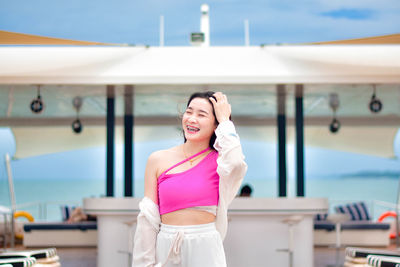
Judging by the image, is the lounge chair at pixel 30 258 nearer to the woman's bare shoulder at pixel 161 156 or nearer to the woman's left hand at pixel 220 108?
the woman's bare shoulder at pixel 161 156

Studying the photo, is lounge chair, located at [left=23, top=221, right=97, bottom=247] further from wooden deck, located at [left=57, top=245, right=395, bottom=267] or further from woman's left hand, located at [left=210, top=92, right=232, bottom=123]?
woman's left hand, located at [left=210, top=92, right=232, bottom=123]

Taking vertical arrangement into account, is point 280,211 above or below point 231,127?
below

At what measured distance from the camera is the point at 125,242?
20.6 ft

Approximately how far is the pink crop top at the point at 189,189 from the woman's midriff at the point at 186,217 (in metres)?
0.02

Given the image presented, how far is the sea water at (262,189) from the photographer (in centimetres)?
4834

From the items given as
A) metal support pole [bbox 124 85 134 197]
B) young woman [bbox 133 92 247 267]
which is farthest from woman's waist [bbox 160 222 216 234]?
metal support pole [bbox 124 85 134 197]

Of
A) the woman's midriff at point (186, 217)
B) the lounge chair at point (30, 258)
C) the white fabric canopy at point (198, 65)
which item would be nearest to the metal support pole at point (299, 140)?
the white fabric canopy at point (198, 65)

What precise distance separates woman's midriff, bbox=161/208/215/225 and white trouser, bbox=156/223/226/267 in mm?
18

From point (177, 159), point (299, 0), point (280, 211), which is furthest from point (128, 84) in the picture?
point (299, 0)

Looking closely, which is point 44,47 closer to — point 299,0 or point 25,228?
point 25,228

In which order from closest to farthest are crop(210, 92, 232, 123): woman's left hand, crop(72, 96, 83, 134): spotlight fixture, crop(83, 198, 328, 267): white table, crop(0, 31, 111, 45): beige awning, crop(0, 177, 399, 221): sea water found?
1. crop(210, 92, 232, 123): woman's left hand
2. crop(0, 31, 111, 45): beige awning
3. crop(83, 198, 328, 267): white table
4. crop(72, 96, 83, 134): spotlight fixture
5. crop(0, 177, 399, 221): sea water

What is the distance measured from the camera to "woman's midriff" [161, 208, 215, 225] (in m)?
2.13

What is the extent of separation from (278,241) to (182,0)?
8736cm

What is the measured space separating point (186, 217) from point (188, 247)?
112 millimetres
